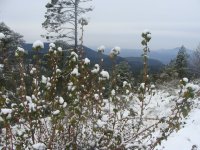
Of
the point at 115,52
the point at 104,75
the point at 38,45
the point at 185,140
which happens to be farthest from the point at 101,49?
the point at 185,140

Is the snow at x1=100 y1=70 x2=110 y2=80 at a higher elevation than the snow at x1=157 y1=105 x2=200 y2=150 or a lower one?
higher

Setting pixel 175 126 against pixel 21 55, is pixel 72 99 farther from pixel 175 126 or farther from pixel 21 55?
pixel 175 126

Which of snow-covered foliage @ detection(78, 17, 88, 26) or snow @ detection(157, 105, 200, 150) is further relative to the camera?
snow @ detection(157, 105, 200, 150)

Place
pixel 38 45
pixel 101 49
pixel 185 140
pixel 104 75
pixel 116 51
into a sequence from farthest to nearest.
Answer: pixel 185 140 → pixel 101 49 → pixel 116 51 → pixel 104 75 → pixel 38 45

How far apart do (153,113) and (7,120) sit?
11.4 metres

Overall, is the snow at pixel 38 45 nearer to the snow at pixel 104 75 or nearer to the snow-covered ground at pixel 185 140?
the snow at pixel 104 75

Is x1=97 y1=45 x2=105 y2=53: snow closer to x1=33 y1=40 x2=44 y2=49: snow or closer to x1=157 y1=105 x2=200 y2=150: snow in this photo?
x1=33 y1=40 x2=44 y2=49: snow

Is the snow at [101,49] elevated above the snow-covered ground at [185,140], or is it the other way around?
the snow at [101,49]

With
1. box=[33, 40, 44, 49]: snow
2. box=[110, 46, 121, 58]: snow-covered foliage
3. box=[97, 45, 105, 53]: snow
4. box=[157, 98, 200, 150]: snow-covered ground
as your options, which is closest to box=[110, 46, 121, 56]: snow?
box=[110, 46, 121, 58]: snow-covered foliage

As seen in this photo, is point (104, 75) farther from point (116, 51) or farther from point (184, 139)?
point (184, 139)

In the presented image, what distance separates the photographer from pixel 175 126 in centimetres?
328

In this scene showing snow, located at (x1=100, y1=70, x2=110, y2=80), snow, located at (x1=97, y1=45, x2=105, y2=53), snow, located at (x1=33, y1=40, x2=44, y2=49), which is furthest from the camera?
snow, located at (x1=97, y1=45, x2=105, y2=53)

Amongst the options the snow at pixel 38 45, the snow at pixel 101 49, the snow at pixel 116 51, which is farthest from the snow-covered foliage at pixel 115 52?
the snow at pixel 38 45

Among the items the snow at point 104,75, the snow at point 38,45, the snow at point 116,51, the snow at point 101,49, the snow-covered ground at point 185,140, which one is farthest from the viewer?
the snow-covered ground at point 185,140
